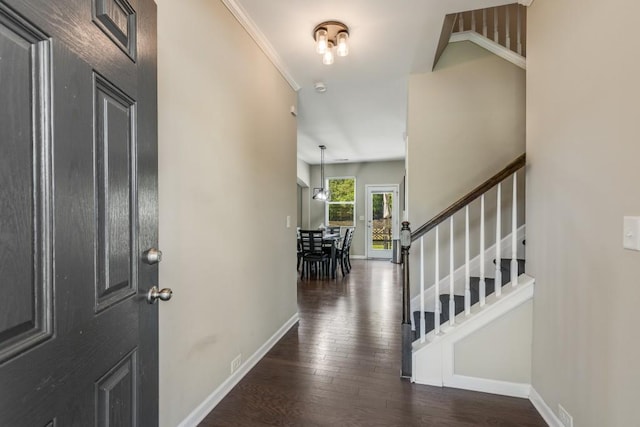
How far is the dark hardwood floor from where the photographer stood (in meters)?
1.79

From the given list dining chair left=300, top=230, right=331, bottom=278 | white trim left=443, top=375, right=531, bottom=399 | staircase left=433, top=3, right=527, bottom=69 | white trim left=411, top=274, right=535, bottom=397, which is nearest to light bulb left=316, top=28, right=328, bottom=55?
staircase left=433, top=3, right=527, bottom=69

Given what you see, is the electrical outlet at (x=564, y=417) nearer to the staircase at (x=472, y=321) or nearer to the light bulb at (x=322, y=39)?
the staircase at (x=472, y=321)

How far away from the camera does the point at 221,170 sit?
199 centimetres

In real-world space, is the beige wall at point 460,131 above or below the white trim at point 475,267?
above

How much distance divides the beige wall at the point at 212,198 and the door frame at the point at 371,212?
5708 mm

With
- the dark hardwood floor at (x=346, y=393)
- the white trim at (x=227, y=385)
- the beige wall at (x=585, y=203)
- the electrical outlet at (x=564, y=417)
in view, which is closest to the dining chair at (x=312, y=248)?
the dark hardwood floor at (x=346, y=393)

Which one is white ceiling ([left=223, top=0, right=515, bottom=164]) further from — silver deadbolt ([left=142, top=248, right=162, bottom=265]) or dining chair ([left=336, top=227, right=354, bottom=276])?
dining chair ([left=336, top=227, right=354, bottom=276])

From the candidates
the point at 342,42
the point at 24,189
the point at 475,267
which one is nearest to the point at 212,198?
the point at 24,189

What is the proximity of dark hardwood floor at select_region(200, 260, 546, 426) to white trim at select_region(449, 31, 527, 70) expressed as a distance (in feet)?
8.81

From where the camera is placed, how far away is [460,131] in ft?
9.57

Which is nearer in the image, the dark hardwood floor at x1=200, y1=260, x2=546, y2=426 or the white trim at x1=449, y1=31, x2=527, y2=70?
the dark hardwood floor at x1=200, y1=260, x2=546, y2=426

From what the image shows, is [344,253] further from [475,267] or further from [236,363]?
[236,363]

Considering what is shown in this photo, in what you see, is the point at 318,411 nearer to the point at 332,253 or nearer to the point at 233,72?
the point at 233,72

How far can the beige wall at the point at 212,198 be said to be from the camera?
1529 mm
